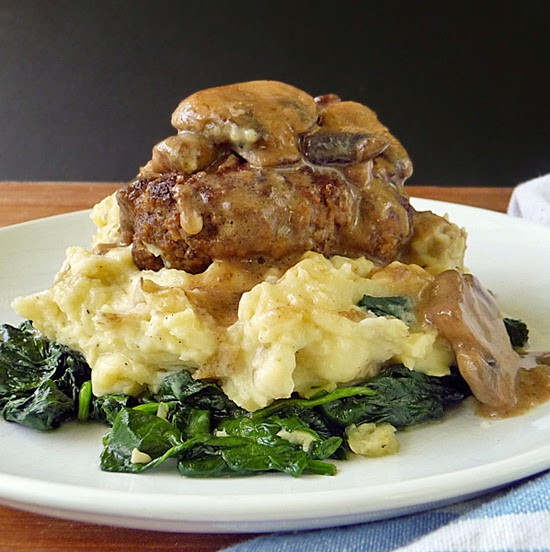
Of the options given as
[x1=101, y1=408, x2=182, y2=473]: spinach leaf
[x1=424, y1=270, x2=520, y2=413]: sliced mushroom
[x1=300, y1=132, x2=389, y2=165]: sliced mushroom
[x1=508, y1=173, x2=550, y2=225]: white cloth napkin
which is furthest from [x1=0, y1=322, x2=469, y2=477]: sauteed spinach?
[x1=508, y1=173, x2=550, y2=225]: white cloth napkin

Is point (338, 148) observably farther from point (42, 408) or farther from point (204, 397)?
point (42, 408)

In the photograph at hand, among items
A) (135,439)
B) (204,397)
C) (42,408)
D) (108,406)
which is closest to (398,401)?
(204,397)

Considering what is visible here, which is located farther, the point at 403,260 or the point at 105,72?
the point at 105,72

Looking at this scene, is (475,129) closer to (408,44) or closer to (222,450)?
(408,44)

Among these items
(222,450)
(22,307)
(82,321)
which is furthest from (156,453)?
(22,307)

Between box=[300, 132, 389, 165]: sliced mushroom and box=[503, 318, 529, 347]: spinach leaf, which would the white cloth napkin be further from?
box=[300, 132, 389, 165]: sliced mushroom

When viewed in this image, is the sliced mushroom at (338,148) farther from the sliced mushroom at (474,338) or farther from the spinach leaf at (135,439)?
the spinach leaf at (135,439)
